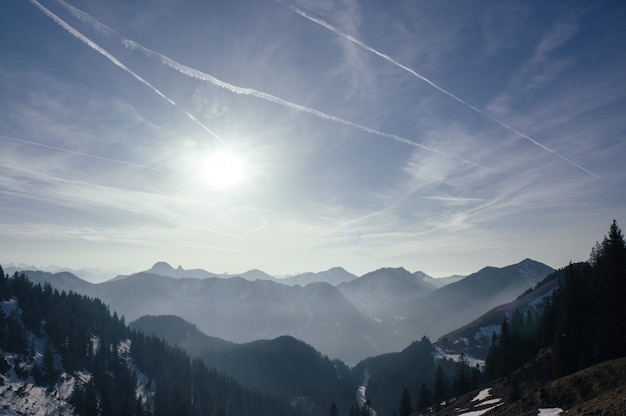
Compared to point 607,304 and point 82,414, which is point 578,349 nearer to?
point 607,304

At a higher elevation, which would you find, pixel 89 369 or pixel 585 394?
pixel 585 394

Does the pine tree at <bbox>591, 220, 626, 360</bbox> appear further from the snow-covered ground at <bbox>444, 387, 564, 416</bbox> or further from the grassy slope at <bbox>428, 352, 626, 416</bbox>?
the snow-covered ground at <bbox>444, 387, 564, 416</bbox>

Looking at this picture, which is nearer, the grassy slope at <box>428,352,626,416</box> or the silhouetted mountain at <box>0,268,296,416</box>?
the grassy slope at <box>428,352,626,416</box>

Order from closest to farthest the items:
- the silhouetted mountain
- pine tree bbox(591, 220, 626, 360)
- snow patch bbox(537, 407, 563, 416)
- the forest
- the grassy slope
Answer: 1. the grassy slope
2. snow patch bbox(537, 407, 563, 416)
3. pine tree bbox(591, 220, 626, 360)
4. the forest
5. the silhouetted mountain

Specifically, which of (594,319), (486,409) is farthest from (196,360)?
(594,319)

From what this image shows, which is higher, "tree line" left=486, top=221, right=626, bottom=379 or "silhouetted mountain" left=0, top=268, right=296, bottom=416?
"tree line" left=486, top=221, right=626, bottom=379

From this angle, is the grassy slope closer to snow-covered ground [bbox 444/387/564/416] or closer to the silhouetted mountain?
snow-covered ground [bbox 444/387/564/416]

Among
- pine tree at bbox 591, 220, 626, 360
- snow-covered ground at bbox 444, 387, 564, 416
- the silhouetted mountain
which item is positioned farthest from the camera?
the silhouetted mountain

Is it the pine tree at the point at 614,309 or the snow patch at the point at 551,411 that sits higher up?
the pine tree at the point at 614,309

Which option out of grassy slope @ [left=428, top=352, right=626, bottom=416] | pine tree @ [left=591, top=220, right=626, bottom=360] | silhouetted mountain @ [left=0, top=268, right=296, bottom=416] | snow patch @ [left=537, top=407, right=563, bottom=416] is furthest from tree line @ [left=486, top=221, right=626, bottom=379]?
silhouetted mountain @ [left=0, top=268, right=296, bottom=416]

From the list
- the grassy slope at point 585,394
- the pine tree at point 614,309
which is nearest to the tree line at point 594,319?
the pine tree at point 614,309

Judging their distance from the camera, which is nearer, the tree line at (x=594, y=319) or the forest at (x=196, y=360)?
the tree line at (x=594, y=319)

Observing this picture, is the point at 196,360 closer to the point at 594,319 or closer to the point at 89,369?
the point at 89,369

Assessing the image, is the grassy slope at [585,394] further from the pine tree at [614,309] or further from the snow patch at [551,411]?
the pine tree at [614,309]
